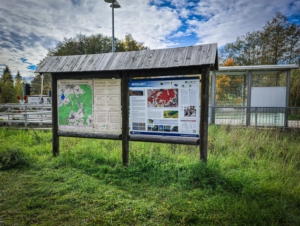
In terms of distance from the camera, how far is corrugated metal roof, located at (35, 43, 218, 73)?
4.57 m

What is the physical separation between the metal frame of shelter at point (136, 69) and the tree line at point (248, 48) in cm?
1418

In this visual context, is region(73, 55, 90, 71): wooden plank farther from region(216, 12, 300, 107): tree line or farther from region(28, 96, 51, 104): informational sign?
region(28, 96, 51, 104): informational sign

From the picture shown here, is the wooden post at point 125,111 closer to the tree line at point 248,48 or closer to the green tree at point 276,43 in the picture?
the tree line at point 248,48

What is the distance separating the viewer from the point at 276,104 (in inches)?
463

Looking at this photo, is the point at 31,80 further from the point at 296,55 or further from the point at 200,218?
the point at 200,218

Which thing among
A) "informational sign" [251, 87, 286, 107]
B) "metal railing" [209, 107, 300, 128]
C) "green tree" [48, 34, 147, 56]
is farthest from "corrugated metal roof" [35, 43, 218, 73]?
"green tree" [48, 34, 147, 56]

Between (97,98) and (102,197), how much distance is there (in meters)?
2.72

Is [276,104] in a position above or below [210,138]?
above

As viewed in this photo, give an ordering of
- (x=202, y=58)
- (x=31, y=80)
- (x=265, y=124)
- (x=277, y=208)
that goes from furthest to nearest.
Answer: (x=31, y=80), (x=265, y=124), (x=202, y=58), (x=277, y=208)

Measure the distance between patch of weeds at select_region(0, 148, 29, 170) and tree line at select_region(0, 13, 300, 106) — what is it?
16.1 metres

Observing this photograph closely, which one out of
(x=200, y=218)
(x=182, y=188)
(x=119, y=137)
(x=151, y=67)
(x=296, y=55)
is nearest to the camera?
(x=200, y=218)

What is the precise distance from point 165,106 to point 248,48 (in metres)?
30.7

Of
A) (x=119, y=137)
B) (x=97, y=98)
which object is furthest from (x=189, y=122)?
(x=97, y=98)

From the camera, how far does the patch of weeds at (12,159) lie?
533 cm
